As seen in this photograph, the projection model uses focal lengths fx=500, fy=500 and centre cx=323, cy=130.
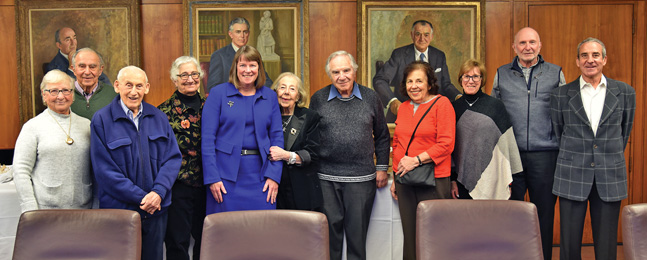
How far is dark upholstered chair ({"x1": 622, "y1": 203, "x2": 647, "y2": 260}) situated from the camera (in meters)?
1.90

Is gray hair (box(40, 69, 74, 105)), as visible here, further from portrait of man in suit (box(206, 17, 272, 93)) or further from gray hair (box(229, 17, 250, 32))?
gray hair (box(229, 17, 250, 32))

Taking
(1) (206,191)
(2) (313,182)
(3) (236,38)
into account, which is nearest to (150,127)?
(1) (206,191)

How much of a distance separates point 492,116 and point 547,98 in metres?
0.47

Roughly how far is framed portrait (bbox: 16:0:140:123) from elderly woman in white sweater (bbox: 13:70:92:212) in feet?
5.94

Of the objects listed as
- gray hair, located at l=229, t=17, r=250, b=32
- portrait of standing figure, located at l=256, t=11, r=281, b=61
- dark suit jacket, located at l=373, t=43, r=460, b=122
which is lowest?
dark suit jacket, located at l=373, t=43, r=460, b=122

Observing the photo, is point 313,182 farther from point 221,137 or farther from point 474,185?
point 474,185

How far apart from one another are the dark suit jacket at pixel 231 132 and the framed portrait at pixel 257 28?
1561 millimetres

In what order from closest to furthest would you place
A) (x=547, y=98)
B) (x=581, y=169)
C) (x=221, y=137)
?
1. (x=221, y=137)
2. (x=581, y=169)
3. (x=547, y=98)

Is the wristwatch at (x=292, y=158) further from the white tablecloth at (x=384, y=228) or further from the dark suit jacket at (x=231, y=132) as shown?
the white tablecloth at (x=384, y=228)

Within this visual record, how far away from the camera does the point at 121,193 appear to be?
2.54 meters

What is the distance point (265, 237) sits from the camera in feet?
6.16

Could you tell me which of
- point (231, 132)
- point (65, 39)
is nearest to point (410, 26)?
point (231, 132)

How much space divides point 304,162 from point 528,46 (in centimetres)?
170

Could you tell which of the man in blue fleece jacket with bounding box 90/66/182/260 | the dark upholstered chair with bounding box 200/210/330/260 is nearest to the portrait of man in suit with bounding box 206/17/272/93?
the man in blue fleece jacket with bounding box 90/66/182/260
